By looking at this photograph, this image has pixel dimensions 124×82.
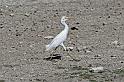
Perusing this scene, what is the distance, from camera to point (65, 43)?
17.9 meters

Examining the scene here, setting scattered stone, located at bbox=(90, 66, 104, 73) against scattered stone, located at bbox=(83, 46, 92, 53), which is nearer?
scattered stone, located at bbox=(90, 66, 104, 73)

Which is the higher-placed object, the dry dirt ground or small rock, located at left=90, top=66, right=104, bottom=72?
small rock, located at left=90, top=66, right=104, bottom=72

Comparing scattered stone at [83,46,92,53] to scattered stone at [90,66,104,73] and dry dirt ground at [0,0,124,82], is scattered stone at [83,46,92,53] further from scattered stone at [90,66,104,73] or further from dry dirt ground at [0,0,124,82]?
scattered stone at [90,66,104,73]

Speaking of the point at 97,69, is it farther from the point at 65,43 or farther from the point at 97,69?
the point at 65,43

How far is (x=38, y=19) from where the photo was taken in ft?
75.9

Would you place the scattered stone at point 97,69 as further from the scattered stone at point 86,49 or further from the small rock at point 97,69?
the scattered stone at point 86,49

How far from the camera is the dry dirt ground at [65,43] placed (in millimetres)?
13633

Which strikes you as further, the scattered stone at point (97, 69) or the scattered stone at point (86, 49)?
the scattered stone at point (86, 49)

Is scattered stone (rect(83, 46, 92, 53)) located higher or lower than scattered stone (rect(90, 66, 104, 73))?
lower

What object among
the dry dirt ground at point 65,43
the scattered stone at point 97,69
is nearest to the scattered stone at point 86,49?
the dry dirt ground at point 65,43

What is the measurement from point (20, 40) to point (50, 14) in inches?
227

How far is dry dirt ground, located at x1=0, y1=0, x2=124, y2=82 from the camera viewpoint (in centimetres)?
1363

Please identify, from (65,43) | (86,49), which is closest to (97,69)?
(86,49)

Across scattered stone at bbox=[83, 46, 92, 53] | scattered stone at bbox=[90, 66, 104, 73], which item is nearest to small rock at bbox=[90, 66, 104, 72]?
scattered stone at bbox=[90, 66, 104, 73]
